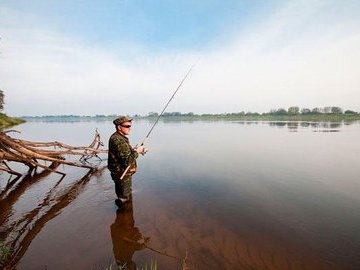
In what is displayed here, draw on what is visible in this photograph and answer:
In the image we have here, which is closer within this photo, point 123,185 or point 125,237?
point 125,237

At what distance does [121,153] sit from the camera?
6.09 metres

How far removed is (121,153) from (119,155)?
0.10 metres

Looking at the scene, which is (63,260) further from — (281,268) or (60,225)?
(281,268)

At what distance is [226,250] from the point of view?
507cm

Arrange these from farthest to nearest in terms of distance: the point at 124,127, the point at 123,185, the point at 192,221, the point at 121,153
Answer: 1. the point at 192,221
2. the point at 123,185
3. the point at 124,127
4. the point at 121,153

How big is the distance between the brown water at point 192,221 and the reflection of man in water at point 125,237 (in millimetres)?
25

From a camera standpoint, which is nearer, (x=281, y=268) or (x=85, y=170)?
(x=281, y=268)

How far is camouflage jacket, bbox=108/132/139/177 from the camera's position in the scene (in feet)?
19.9

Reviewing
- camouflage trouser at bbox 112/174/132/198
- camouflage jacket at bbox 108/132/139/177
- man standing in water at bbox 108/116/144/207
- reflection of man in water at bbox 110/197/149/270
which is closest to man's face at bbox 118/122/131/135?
man standing in water at bbox 108/116/144/207

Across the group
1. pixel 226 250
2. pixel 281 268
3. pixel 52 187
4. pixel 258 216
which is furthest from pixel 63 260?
pixel 52 187

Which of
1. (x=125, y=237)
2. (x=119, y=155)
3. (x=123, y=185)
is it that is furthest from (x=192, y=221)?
(x=119, y=155)

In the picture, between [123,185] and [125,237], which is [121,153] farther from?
[125,237]

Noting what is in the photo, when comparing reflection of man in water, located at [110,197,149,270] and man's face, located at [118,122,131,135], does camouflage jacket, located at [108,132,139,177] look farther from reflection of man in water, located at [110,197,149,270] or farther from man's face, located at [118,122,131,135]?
reflection of man in water, located at [110,197,149,270]

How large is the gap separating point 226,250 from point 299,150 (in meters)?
15.4
